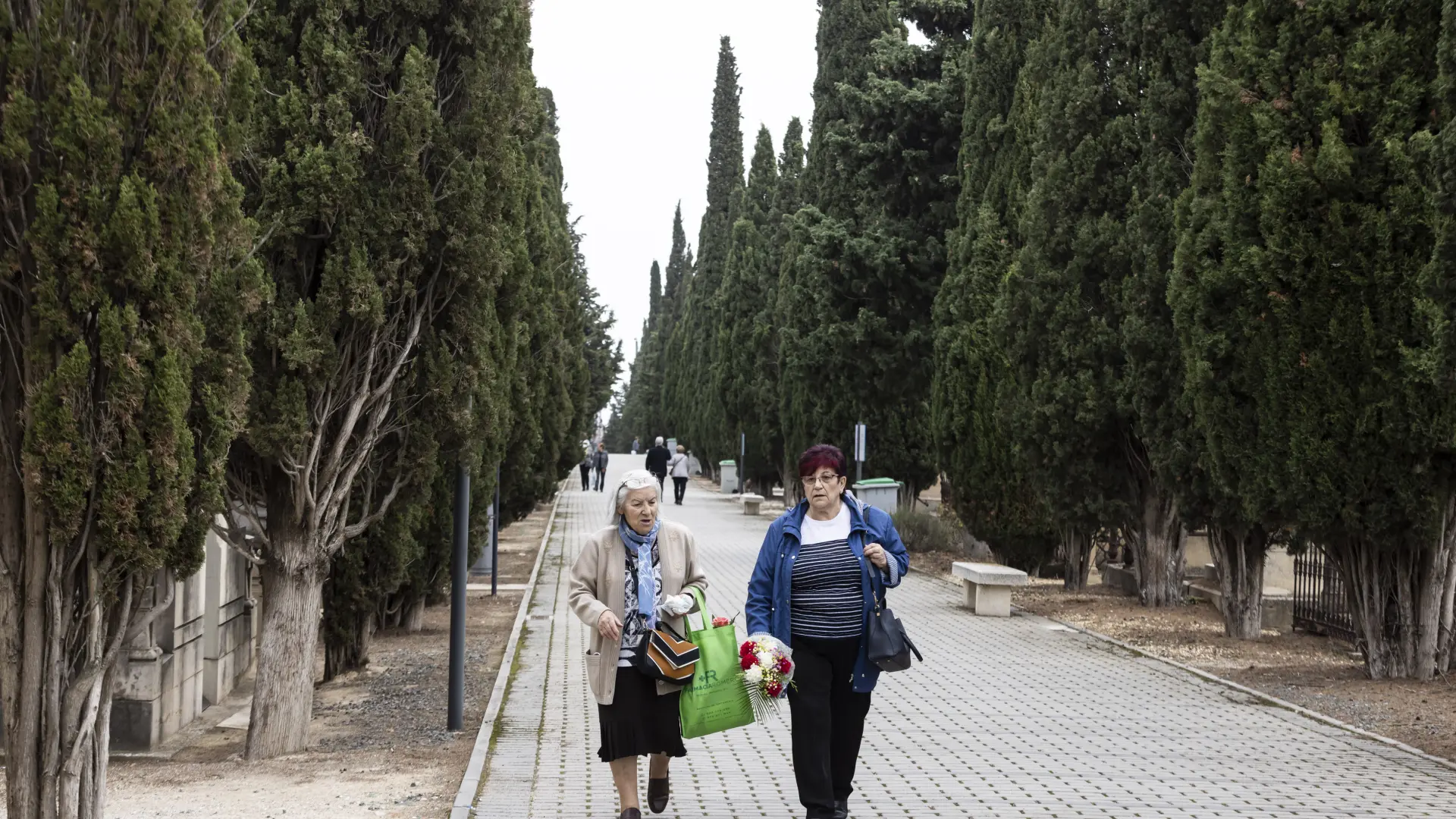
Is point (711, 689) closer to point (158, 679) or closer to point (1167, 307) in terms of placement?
point (158, 679)

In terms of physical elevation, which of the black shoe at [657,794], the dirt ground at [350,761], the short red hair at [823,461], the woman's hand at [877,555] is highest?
the short red hair at [823,461]

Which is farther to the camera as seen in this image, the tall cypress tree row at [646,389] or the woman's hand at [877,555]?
the tall cypress tree row at [646,389]

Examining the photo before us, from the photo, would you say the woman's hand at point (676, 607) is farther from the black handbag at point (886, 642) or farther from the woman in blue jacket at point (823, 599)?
the black handbag at point (886, 642)

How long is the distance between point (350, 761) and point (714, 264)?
161 feet

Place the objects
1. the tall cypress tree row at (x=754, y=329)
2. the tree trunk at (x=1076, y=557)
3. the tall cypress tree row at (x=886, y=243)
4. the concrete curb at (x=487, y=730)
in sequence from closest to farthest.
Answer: the concrete curb at (x=487, y=730) → the tree trunk at (x=1076, y=557) → the tall cypress tree row at (x=886, y=243) → the tall cypress tree row at (x=754, y=329)

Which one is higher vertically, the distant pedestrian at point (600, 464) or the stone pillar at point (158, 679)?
the distant pedestrian at point (600, 464)

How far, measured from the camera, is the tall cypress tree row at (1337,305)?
1123 centimetres

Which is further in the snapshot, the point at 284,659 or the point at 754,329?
the point at 754,329

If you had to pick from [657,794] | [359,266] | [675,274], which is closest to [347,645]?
[359,266]

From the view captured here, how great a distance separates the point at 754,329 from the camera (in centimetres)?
4444

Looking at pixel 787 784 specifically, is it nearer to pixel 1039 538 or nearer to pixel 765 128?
pixel 1039 538

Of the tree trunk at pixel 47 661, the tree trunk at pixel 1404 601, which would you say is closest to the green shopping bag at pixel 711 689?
the tree trunk at pixel 47 661

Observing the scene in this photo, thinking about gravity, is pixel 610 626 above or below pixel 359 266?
below

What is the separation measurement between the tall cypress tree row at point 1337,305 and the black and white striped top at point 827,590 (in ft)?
19.5
